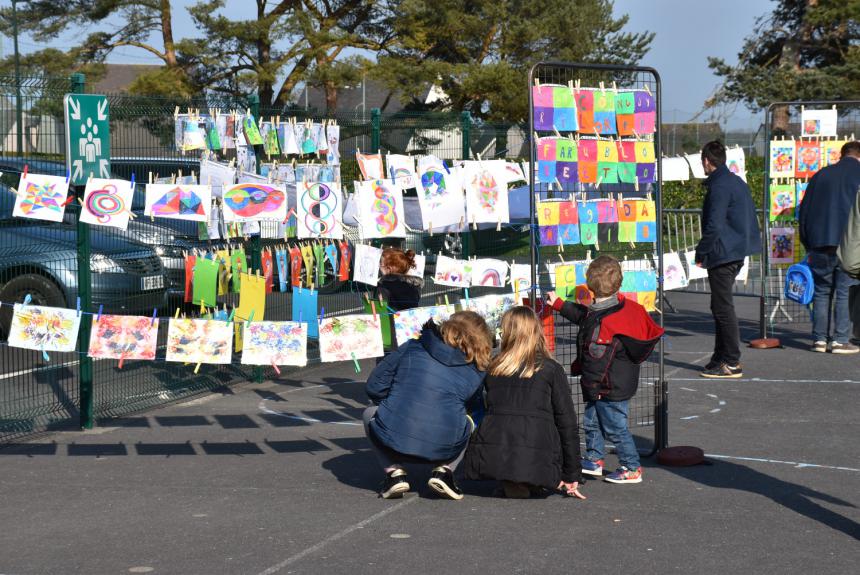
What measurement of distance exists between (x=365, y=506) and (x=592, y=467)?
1.52 m

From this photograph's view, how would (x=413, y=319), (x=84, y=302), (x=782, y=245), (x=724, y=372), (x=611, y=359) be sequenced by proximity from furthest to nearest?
1. (x=782, y=245)
2. (x=724, y=372)
3. (x=84, y=302)
4. (x=413, y=319)
5. (x=611, y=359)

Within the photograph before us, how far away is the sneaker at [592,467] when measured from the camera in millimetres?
7270

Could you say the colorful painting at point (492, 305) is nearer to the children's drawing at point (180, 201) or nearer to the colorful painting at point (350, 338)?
the colorful painting at point (350, 338)

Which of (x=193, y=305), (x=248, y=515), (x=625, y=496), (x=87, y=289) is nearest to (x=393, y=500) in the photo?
(x=248, y=515)

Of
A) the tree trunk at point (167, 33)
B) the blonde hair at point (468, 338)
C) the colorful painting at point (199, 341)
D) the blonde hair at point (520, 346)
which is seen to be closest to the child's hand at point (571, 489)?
the blonde hair at point (520, 346)

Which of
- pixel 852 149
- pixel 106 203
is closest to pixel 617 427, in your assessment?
pixel 106 203

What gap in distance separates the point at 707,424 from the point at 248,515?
401 cm

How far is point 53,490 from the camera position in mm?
7215

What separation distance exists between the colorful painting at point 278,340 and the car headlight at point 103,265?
2577mm

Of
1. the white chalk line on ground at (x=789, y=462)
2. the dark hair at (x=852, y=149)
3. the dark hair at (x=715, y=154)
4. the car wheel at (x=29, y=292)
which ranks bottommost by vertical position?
the white chalk line on ground at (x=789, y=462)

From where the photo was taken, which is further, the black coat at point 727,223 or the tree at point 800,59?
the tree at point 800,59

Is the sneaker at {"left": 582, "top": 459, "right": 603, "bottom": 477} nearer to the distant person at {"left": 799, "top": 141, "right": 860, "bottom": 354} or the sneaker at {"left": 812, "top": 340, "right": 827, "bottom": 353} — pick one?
the distant person at {"left": 799, "top": 141, "right": 860, "bottom": 354}

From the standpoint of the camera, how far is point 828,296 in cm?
1216

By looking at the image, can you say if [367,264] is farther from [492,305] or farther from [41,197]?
[41,197]
